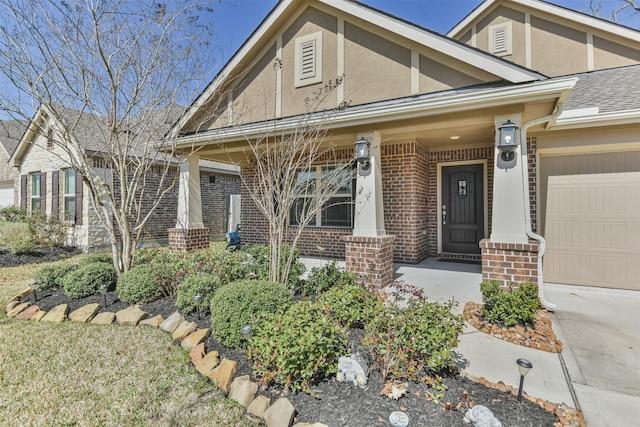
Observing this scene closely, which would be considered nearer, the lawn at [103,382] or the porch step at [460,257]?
the lawn at [103,382]

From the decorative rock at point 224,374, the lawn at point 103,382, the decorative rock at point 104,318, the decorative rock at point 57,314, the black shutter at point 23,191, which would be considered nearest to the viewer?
the lawn at point 103,382

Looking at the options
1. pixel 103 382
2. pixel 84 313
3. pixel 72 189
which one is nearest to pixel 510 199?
pixel 103 382

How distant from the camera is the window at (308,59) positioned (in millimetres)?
5926

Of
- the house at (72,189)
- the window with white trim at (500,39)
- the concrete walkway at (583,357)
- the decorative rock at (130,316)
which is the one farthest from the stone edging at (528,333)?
the house at (72,189)

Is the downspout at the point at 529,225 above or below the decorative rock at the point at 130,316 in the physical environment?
above

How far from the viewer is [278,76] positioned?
6.37 m

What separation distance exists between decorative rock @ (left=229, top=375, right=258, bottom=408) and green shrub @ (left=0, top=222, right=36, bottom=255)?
384 inches

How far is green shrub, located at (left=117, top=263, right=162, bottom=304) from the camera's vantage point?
420 cm

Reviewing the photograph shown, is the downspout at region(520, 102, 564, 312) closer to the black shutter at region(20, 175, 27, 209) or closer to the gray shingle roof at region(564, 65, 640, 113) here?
the gray shingle roof at region(564, 65, 640, 113)

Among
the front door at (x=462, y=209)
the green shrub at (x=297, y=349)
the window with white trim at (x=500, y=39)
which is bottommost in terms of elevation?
the green shrub at (x=297, y=349)

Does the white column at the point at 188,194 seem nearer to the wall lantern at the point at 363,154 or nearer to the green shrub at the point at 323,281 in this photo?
the green shrub at the point at 323,281

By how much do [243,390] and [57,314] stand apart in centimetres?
331

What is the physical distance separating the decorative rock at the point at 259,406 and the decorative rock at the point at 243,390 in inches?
2.8

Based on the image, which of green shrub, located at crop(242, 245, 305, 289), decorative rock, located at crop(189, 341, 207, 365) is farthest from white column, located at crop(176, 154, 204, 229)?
decorative rock, located at crop(189, 341, 207, 365)
